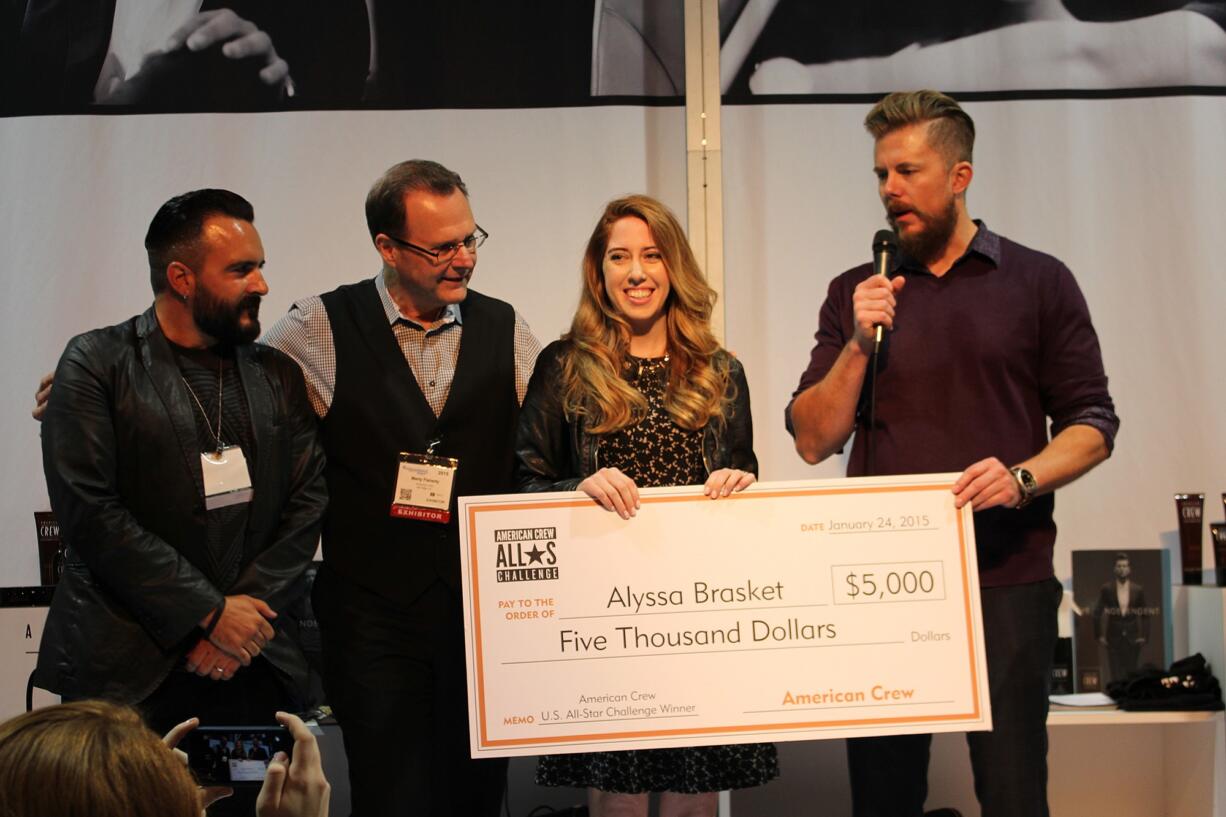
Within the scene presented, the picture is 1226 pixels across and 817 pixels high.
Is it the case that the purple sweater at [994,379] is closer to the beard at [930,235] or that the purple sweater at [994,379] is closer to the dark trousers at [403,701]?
the beard at [930,235]

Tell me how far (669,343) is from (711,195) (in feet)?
3.73

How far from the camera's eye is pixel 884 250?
9.02 ft

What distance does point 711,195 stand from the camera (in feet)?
12.5

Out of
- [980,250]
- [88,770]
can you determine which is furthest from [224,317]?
[88,770]

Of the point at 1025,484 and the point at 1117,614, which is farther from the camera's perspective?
the point at 1117,614

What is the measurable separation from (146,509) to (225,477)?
0.61ft

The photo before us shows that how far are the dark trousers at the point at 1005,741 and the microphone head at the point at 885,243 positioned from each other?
0.81 metres

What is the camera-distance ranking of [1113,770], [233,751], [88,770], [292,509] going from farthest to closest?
[1113,770]
[233,751]
[292,509]
[88,770]

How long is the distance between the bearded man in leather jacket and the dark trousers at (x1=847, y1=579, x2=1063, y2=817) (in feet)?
4.52

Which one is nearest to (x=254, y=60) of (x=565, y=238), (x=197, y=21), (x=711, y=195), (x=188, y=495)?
(x=197, y=21)

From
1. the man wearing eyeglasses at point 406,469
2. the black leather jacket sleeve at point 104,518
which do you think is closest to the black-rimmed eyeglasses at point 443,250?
the man wearing eyeglasses at point 406,469

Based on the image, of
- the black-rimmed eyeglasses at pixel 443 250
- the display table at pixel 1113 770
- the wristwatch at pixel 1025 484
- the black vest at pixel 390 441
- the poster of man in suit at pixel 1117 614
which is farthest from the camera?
the display table at pixel 1113 770

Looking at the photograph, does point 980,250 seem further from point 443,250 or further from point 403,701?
point 403,701

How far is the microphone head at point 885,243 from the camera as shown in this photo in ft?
9.04
